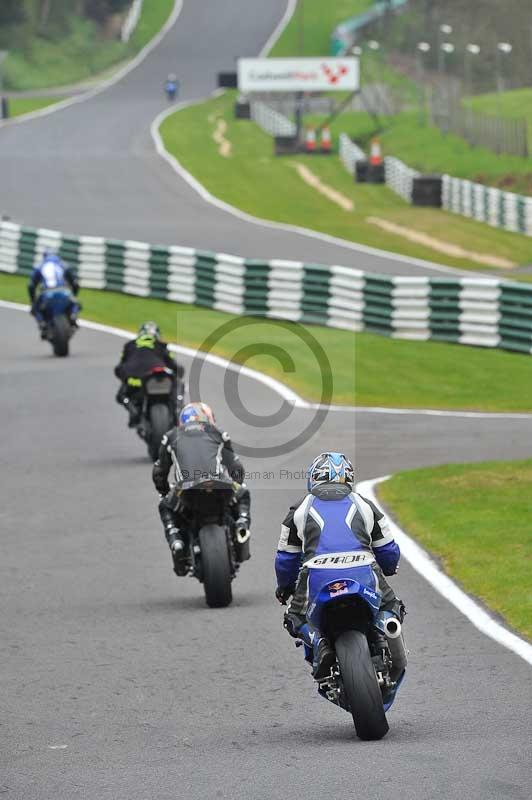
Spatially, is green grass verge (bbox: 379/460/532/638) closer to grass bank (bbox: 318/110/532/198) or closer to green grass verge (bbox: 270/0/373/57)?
grass bank (bbox: 318/110/532/198)

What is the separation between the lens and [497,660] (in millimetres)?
9453

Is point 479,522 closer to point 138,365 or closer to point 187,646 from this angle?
point 187,646

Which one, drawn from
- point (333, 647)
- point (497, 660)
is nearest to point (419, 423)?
point (497, 660)

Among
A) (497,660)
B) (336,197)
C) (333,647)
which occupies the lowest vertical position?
(336,197)

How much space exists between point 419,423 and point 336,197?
3253cm

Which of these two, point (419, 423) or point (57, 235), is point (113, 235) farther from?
point (419, 423)

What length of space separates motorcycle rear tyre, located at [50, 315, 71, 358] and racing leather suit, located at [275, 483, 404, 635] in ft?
54.2

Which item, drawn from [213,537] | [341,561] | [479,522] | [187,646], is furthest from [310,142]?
[341,561]

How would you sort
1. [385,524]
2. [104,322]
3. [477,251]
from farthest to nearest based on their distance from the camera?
[477,251]
[104,322]
[385,524]

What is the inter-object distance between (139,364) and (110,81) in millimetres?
70944

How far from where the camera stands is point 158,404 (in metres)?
16.9

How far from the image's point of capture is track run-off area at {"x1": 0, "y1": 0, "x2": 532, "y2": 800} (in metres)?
7.12

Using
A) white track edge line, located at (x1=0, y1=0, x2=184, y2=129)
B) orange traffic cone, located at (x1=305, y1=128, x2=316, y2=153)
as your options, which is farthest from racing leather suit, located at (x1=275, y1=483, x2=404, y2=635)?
white track edge line, located at (x1=0, y1=0, x2=184, y2=129)

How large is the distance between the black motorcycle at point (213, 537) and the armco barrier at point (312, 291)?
14.4m
